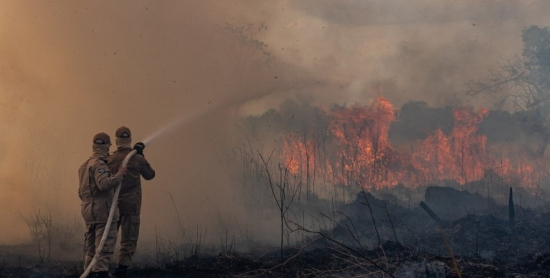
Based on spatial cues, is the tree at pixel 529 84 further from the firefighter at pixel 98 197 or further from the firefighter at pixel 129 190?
the firefighter at pixel 98 197

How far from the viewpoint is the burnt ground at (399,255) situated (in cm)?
891

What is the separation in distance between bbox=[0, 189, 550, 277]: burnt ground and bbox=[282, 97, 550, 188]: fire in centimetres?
218

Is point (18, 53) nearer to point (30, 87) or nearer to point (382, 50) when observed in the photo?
point (30, 87)

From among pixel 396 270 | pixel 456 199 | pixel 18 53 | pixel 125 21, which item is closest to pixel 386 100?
pixel 456 199

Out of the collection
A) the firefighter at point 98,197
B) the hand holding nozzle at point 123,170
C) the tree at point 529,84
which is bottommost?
the firefighter at point 98,197

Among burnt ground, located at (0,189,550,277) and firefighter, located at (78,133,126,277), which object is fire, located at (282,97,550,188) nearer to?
burnt ground, located at (0,189,550,277)

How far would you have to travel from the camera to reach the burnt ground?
8.91m

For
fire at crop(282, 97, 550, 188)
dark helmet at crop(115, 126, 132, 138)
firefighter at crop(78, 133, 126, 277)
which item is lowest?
firefighter at crop(78, 133, 126, 277)

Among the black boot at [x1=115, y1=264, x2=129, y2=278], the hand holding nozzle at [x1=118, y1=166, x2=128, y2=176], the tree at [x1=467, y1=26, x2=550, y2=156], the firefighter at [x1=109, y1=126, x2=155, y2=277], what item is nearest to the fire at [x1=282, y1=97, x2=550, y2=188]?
the tree at [x1=467, y1=26, x2=550, y2=156]

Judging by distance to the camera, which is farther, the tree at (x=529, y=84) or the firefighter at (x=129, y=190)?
the tree at (x=529, y=84)

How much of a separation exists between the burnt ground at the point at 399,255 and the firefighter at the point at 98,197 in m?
1.74

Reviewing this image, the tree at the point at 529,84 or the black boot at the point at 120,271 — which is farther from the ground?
the tree at the point at 529,84

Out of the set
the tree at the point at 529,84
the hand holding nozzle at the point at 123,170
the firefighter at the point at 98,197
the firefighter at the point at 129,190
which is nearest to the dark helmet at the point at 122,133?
the firefighter at the point at 129,190

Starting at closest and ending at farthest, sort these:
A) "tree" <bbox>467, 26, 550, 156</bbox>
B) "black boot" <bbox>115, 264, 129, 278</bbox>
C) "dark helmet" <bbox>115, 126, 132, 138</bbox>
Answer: "black boot" <bbox>115, 264, 129, 278</bbox> → "dark helmet" <bbox>115, 126, 132, 138</bbox> → "tree" <bbox>467, 26, 550, 156</bbox>
